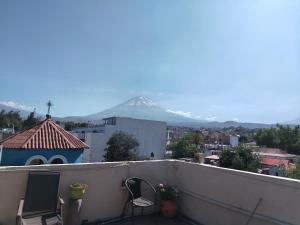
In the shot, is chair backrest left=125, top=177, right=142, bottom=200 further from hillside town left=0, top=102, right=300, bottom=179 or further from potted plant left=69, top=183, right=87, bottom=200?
hillside town left=0, top=102, right=300, bottom=179

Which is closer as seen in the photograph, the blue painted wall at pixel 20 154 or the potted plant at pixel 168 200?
the potted plant at pixel 168 200

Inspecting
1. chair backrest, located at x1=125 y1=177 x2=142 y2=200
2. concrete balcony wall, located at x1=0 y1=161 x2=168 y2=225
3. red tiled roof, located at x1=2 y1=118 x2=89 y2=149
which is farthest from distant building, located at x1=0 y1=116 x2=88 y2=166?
chair backrest, located at x1=125 y1=177 x2=142 y2=200

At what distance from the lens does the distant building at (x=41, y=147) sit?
15.4m

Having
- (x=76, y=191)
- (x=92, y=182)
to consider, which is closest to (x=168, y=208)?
(x=92, y=182)

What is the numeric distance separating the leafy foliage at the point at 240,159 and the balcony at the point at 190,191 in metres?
30.4

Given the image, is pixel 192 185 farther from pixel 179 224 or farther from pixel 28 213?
pixel 28 213

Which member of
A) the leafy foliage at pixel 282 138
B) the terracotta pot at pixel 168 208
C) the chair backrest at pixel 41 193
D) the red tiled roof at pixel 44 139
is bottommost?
the terracotta pot at pixel 168 208

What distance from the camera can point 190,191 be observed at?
5.68m

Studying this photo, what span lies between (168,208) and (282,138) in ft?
272

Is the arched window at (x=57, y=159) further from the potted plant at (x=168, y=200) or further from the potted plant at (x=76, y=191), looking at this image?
the potted plant at (x=76, y=191)

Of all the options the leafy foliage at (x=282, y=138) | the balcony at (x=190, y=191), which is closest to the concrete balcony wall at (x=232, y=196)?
the balcony at (x=190, y=191)

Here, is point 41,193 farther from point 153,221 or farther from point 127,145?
point 127,145

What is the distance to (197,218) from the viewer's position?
17.9 feet

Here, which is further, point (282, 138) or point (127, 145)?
point (282, 138)
